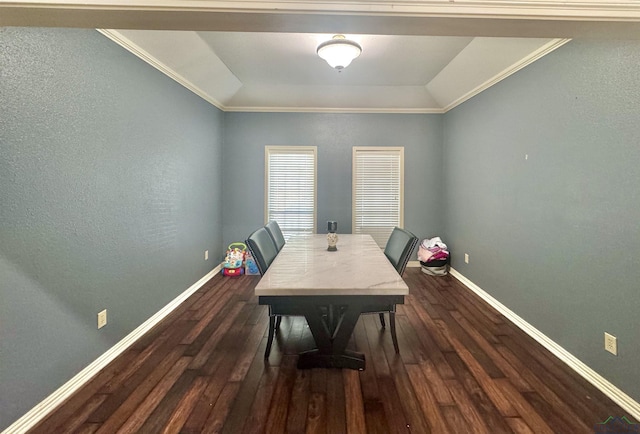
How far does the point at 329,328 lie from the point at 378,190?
3.21 m

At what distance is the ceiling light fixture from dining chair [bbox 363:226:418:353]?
5.89ft

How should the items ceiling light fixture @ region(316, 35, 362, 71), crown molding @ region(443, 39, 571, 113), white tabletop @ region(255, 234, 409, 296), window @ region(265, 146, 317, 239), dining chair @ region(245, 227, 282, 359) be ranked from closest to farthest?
white tabletop @ region(255, 234, 409, 296)
dining chair @ region(245, 227, 282, 359)
crown molding @ region(443, 39, 571, 113)
ceiling light fixture @ region(316, 35, 362, 71)
window @ region(265, 146, 317, 239)

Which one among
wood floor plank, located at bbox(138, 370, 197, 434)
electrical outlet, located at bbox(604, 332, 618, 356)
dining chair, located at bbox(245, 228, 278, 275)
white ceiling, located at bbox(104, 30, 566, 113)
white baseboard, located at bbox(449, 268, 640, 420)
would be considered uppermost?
white ceiling, located at bbox(104, 30, 566, 113)

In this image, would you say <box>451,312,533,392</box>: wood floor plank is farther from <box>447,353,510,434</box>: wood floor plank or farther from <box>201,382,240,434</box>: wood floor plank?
<box>201,382,240,434</box>: wood floor plank

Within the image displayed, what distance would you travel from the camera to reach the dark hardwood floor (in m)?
1.63

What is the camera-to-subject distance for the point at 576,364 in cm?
213

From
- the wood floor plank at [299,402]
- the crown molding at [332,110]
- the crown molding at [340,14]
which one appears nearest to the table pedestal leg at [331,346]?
the wood floor plank at [299,402]

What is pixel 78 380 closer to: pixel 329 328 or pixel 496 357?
pixel 329 328

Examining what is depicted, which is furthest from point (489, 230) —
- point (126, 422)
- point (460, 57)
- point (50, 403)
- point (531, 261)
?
point (50, 403)

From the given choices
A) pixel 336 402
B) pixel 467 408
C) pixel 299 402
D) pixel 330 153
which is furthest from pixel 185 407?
pixel 330 153

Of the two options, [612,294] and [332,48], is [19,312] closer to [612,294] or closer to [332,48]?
[332,48]

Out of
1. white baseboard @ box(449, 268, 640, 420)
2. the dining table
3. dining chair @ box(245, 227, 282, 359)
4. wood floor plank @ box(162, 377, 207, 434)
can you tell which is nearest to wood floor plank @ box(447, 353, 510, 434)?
the dining table

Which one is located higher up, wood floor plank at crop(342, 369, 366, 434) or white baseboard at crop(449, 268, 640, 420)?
white baseboard at crop(449, 268, 640, 420)

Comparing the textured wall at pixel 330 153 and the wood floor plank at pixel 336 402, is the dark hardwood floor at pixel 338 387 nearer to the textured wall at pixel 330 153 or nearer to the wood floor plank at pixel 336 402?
the wood floor plank at pixel 336 402
